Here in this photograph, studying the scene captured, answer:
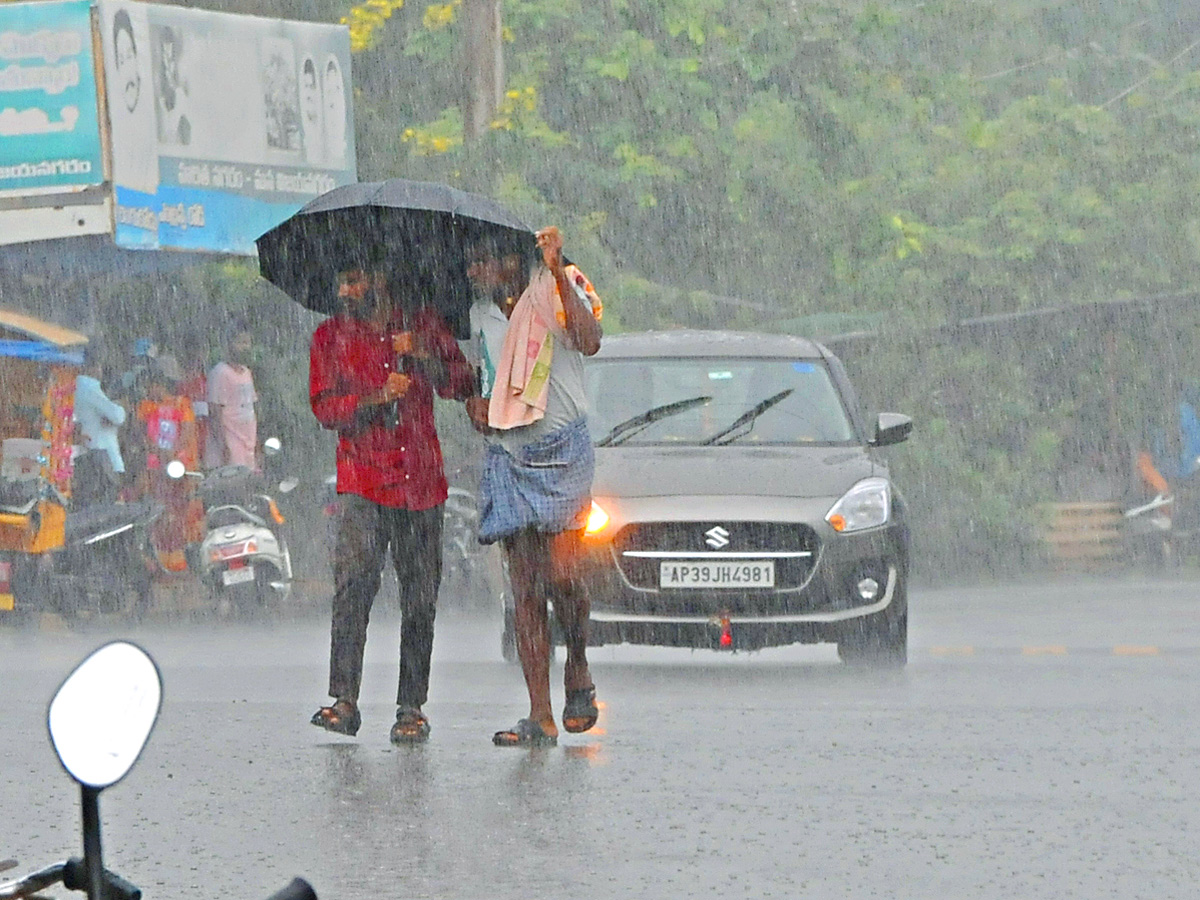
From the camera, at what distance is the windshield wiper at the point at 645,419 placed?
13961mm

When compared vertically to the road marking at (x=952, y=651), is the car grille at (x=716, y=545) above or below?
above

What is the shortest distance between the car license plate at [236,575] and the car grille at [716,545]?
6.03 meters

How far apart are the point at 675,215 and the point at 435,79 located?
9.87ft

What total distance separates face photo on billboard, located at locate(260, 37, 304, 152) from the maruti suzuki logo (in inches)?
445

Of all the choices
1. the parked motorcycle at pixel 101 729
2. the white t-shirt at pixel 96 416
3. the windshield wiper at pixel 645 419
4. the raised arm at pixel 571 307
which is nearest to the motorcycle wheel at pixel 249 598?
the white t-shirt at pixel 96 416

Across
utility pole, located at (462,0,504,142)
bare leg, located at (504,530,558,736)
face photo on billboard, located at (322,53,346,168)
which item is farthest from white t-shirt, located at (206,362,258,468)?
bare leg, located at (504,530,558,736)

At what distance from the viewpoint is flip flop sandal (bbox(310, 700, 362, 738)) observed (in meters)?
9.76

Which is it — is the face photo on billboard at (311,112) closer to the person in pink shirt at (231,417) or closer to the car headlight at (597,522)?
the person in pink shirt at (231,417)

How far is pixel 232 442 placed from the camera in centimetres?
2241

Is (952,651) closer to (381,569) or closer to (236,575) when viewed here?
(381,569)

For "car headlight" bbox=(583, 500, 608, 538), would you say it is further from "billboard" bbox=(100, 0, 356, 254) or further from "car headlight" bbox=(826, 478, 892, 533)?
"billboard" bbox=(100, 0, 356, 254)

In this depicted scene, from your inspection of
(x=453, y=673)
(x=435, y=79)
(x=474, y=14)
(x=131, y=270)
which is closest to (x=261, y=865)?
(x=453, y=673)

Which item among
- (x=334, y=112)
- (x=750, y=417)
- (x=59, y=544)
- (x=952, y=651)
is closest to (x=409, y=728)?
(x=750, y=417)

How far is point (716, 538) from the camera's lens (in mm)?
12875
